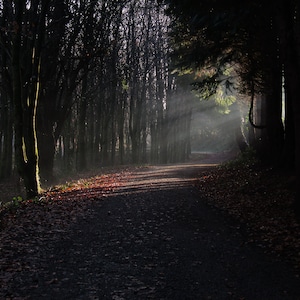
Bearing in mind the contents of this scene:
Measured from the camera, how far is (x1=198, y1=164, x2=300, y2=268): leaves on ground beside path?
734cm

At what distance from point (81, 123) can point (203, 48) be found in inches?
625

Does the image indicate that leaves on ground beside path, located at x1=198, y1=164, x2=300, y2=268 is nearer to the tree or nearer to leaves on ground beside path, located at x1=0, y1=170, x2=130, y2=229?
the tree

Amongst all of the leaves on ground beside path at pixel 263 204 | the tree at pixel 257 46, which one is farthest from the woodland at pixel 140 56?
the leaves on ground beside path at pixel 263 204

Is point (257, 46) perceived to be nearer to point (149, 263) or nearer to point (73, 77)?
point (149, 263)

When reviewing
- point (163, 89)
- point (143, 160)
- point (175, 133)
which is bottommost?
point (143, 160)

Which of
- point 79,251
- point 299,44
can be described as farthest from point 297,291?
point 299,44

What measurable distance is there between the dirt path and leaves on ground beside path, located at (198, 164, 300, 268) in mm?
439

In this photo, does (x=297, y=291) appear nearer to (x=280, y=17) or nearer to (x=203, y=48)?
(x=280, y=17)

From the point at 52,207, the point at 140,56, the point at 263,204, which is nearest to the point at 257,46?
the point at 263,204

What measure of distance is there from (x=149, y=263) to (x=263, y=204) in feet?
17.2

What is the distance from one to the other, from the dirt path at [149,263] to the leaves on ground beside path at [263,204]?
17.3 inches

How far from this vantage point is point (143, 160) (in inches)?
1661

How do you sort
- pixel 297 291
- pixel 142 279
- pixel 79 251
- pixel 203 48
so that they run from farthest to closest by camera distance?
pixel 203 48 → pixel 79 251 → pixel 142 279 → pixel 297 291

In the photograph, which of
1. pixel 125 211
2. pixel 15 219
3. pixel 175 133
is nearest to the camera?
pixel 15 219
